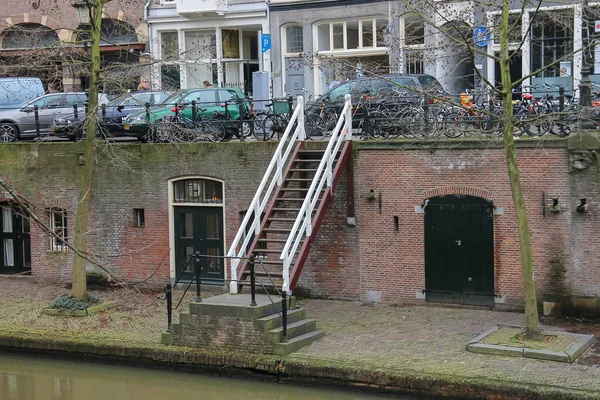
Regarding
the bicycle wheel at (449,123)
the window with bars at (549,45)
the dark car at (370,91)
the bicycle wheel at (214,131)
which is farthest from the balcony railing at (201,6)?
the bicycle wheel at (449,123)

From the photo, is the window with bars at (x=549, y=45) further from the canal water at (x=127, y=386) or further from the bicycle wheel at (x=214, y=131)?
the canal water at (x=127, y=386)

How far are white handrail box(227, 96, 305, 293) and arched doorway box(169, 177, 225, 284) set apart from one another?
1.78 metres

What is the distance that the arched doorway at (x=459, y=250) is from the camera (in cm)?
1753

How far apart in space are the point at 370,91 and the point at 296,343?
274 inches

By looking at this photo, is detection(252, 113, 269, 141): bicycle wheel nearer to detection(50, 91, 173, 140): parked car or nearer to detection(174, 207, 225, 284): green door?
detection(174, 207, 225, 284): green door

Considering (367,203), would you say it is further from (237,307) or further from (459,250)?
(237,307)

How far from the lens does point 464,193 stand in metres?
17.7

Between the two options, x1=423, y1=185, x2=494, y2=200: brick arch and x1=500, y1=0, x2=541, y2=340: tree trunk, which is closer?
x1=500, y1=0, x2=541, y2=340: tree trunk

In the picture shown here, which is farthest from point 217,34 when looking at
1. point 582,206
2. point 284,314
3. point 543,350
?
point 543,350

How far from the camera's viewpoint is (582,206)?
16469mm

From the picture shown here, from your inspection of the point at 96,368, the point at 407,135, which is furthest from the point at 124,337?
the point at 407,135

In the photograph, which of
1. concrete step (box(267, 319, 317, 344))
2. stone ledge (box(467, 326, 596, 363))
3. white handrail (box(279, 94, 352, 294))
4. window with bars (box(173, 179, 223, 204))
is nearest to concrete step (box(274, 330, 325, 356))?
concrete step (box(267, 319, 317, 344))

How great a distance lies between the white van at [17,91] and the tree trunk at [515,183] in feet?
46.7

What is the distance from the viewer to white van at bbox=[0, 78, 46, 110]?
2445 centimetres
